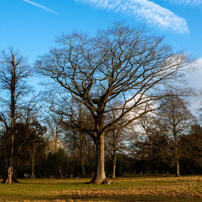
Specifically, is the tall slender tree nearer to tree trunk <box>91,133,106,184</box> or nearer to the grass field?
tree trunk <box>91,133,106,184</box>

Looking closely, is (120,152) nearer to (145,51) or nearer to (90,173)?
Result: (90,173)

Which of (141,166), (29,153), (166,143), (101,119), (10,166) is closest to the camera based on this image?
(101,119)

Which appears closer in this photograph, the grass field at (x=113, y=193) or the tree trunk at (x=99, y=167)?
the grass field at (x=113, y=193)

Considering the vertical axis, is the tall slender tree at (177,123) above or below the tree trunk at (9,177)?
above

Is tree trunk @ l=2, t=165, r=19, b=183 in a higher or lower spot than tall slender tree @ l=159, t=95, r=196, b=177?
lower

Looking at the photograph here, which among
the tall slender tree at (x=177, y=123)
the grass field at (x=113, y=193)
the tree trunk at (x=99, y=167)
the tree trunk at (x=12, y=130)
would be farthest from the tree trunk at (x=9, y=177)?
the tall slender tree at (x=177, y=123)

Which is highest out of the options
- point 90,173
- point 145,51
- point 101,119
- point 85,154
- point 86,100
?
point 145,51

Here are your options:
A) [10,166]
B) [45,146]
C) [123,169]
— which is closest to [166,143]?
[123,169]

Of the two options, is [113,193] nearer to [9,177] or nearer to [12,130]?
[9,177]

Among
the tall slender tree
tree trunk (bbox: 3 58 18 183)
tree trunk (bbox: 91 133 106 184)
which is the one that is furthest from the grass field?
the tall slender tree

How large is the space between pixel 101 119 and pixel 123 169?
88.8ft

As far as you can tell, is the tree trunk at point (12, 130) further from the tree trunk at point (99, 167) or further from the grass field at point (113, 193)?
the grass field at point (113, 193)

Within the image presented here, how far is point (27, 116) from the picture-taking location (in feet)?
86.1

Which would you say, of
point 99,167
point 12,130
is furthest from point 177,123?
point 12,130
